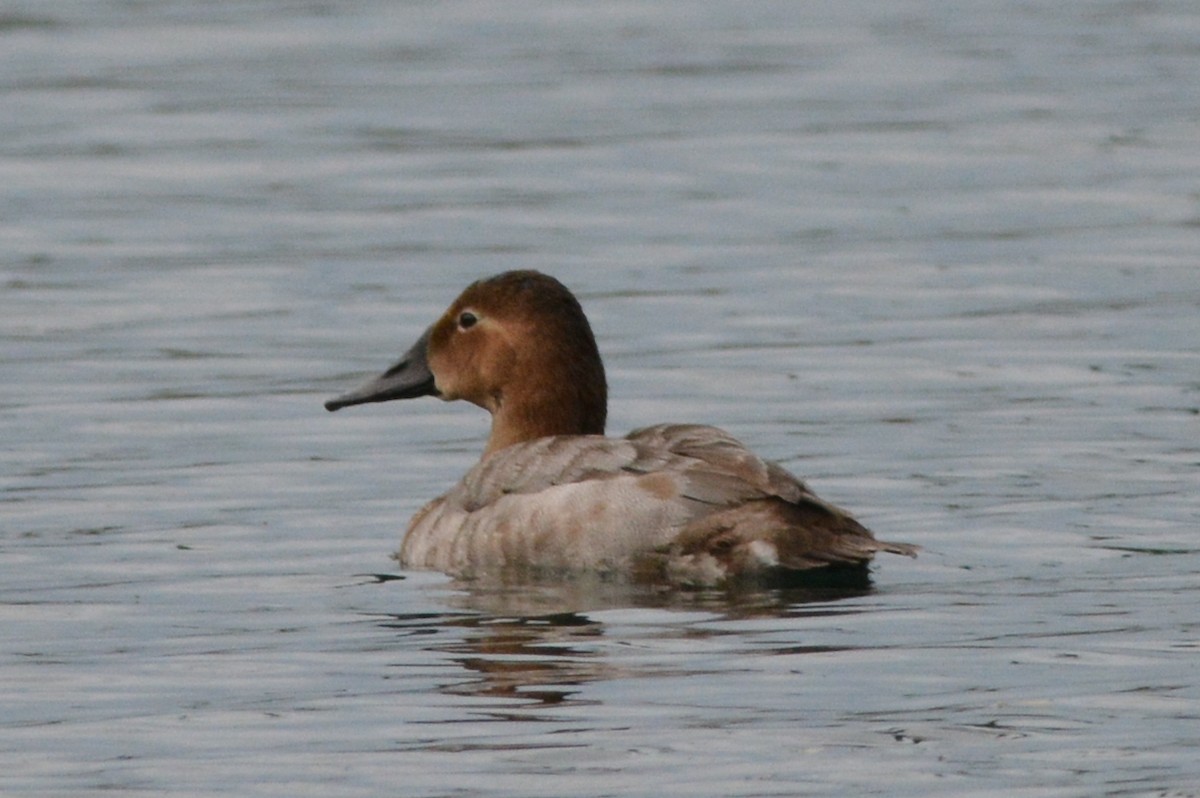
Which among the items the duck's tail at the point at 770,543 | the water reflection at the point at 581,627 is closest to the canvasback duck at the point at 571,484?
the duck's tail at the point at 770,543

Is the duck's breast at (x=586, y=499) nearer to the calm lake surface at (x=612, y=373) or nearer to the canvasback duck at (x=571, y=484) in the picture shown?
the canvasback duck at (x=571, y=484)

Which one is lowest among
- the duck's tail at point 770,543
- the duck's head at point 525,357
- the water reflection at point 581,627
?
the water reflection at point 581,627

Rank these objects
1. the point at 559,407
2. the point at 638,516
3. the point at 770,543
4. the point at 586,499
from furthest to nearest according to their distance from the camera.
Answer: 1. the point at 559,407
2. the point at 586,499
3. the point at 638,516
4. the point at 770,543

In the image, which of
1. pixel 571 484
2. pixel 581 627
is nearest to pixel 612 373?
pixel 571 484

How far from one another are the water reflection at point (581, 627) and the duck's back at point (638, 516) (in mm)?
118

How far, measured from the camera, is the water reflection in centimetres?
773

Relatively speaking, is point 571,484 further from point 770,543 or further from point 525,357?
point 525,357

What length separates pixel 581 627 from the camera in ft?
27.9

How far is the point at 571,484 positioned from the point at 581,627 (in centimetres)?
118

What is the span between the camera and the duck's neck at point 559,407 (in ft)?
34.4

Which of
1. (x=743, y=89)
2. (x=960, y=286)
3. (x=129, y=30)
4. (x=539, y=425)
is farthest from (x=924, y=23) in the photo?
(x=539, y=425)

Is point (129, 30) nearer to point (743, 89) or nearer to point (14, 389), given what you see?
point (743, 89)

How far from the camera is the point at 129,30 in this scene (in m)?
25.2

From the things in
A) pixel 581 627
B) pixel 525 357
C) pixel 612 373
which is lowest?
pixel 612 373
